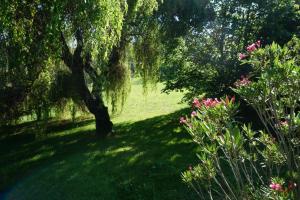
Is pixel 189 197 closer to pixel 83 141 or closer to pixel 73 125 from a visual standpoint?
pixel 83 141

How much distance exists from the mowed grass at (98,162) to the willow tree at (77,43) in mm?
1561

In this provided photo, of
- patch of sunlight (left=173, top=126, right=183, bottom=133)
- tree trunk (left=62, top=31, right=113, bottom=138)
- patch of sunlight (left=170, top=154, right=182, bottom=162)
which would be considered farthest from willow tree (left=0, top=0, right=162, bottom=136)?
patch of sunlight (left=170, top=154, right=182, bottom=162)

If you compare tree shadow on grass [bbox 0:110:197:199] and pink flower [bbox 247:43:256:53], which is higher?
pink flower [bbox 247:43:256:53]

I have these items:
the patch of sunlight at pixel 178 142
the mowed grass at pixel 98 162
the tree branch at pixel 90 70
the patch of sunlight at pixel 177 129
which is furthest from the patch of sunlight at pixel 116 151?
the patch of sunlight at pixel 177 129

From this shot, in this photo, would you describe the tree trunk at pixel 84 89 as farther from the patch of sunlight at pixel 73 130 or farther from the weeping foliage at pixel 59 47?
the patch of sunlight at pixel 73 130

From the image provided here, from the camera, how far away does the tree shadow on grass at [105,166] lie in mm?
8547

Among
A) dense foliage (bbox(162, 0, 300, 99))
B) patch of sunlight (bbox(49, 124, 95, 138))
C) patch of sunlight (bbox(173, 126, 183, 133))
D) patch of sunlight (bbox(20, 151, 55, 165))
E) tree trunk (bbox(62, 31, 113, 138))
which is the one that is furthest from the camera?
→ patch of sunlight (bbox(49, 124, 95, 138))

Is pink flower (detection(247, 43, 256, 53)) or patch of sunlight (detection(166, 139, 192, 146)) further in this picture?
patch of sunlight (detection(166, 139, 192, 146))

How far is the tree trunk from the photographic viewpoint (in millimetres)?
11414

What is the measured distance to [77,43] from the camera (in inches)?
417

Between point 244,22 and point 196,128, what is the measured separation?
30.9 feet

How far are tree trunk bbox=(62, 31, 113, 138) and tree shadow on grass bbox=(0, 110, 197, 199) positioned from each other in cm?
51

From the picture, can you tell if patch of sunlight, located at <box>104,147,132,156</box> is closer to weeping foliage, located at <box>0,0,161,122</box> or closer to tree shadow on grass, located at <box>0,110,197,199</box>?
tree shadow on grass, located at <box>0,110,197,199</box>

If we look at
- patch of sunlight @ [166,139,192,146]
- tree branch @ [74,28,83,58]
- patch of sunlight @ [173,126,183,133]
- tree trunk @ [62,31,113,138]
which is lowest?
patch of sunlight @ [166,139,192,146]
